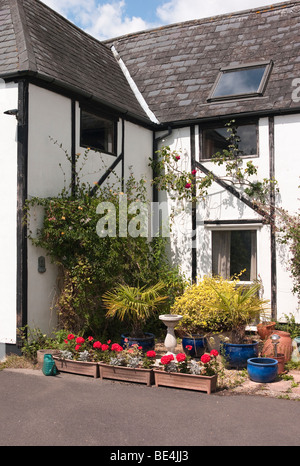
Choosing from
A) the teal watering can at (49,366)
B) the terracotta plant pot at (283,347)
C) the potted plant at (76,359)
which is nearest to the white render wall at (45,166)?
the potted plant at (76,359)

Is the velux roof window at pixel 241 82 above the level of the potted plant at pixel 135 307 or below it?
above

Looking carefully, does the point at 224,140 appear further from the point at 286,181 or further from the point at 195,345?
the point at 195,345

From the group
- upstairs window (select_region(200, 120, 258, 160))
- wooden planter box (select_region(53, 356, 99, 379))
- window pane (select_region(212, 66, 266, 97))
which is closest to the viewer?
wooden planter box (select_region(53, 356, 99, 379))

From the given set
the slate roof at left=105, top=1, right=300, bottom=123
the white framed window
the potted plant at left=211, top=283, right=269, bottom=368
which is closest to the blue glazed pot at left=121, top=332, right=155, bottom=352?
the potted plant at left=211, top=283, right=269, bottom=368

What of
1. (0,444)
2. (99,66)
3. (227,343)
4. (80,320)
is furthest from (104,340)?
(99,66)

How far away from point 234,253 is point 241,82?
3741 mm

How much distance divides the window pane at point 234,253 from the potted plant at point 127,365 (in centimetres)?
348

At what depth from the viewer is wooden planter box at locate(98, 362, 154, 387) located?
6.03 metres

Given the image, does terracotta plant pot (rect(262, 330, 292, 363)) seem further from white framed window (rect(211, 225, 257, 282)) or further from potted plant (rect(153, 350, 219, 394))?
white framed window (rect(211, 225, 257, 282))

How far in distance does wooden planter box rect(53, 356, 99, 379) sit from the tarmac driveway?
205 millimetres

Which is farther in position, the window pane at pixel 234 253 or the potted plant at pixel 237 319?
the window pane at pixel 234 253

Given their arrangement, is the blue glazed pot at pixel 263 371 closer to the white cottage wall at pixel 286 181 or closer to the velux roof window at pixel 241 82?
the white cottage wall at pixel 286 181

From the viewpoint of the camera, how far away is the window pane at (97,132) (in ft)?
28.0
